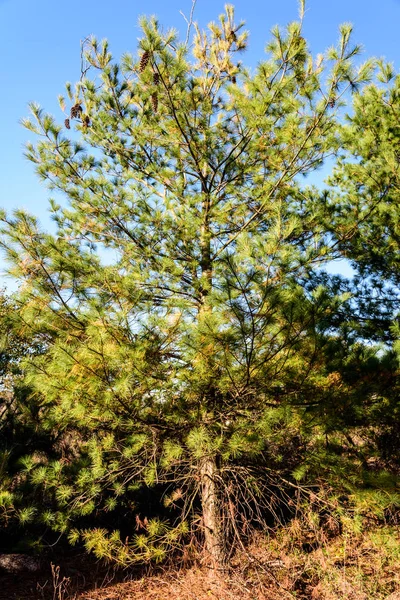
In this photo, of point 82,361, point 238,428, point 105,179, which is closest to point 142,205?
point 105,179

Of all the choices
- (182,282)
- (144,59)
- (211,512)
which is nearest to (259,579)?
(211,512)

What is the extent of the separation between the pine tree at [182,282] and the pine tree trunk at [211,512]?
0.02 metres

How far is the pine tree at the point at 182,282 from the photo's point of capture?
354 cm

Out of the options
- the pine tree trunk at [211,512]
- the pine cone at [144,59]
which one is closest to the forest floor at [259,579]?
the pine tree trunk at [211,512]

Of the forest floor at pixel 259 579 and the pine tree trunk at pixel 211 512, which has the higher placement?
the pine tree trunk at pixel 211 512

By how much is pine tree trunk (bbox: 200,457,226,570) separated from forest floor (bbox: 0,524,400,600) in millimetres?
197

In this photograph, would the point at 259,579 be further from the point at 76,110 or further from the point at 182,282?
the point at 76,110

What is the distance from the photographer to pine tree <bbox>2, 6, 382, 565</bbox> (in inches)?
139

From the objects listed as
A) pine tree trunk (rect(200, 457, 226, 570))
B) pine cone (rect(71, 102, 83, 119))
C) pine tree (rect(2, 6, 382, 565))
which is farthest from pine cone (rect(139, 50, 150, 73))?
pine tree trunk (rect(200, 457, 226, 570))

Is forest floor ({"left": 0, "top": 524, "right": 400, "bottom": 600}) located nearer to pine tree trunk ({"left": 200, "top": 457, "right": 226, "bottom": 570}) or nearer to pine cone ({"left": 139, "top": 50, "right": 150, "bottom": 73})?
pine tree trunk ({"left": 200, "top": 457, "right": 226, "bottom": 570})

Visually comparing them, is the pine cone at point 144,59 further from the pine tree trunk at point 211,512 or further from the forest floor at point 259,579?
the forest floor at point 259,579

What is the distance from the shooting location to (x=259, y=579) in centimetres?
386

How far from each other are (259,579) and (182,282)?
128 inches

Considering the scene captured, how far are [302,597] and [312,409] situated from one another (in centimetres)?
217
